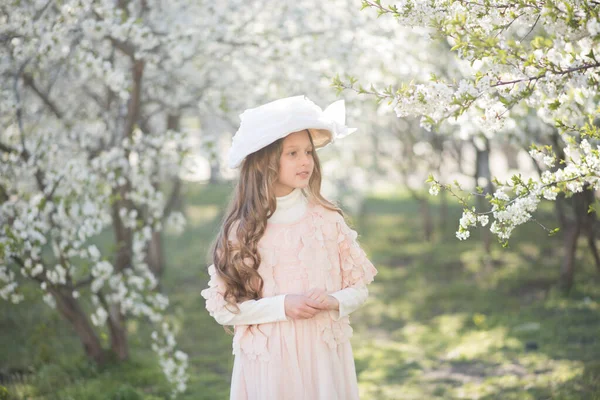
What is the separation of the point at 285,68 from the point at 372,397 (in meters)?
2.97

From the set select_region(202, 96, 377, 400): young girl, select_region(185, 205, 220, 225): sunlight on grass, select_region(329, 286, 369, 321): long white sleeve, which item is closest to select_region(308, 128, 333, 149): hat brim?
select_region(202, 96, 377, 400): young girl

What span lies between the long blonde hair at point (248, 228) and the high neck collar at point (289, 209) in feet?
0.14

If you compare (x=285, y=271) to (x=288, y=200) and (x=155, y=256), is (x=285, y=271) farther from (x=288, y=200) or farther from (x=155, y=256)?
(x=155, y=256)

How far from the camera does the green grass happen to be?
4.76m

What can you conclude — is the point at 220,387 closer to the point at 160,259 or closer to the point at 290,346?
the point at 290,346

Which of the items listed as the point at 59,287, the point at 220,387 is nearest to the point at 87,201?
the point at 59,287

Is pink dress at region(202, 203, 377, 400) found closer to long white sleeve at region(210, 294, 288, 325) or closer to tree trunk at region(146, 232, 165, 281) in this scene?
long white sleeve at region(210, 294, 288, 325)

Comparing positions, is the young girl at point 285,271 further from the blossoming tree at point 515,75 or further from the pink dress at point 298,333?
the blossoming tree at point 515,75

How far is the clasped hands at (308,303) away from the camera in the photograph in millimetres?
2537

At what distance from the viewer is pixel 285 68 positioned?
6.00 meters

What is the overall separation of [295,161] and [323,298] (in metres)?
0.57

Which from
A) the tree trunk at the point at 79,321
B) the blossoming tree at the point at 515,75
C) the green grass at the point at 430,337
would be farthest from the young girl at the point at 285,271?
the tree trunk at the point at 79,321

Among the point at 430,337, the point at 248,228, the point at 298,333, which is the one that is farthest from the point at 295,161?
the point at 430,337

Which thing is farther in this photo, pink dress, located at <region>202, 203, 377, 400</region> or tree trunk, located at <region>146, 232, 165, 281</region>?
tree trunk, located at <region>146, 232, 165, 281</region>
